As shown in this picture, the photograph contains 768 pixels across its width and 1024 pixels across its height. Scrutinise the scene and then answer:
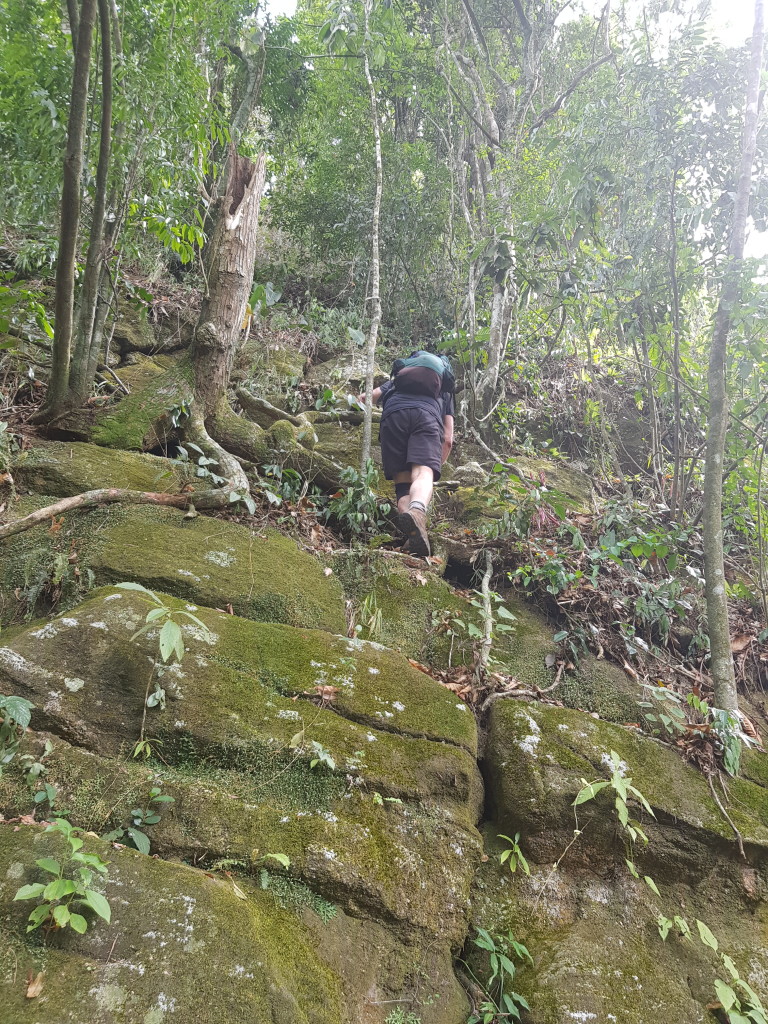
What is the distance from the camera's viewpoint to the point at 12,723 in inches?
93.7

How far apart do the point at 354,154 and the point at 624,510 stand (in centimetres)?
757

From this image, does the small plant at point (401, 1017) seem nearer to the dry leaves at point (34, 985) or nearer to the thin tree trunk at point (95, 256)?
the dry leaves at point (34, 985)

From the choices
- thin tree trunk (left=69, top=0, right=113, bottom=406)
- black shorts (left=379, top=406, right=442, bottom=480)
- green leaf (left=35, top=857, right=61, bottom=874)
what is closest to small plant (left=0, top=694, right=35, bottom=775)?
green leaf (left=35, top=857, right=61, bottom=874)

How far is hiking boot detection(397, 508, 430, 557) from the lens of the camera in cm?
499

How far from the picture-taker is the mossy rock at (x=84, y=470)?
406 cm

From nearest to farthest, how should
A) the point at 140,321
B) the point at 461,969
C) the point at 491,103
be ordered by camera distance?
the point at 461,969 → the point at 140,321 → the point at 491,103

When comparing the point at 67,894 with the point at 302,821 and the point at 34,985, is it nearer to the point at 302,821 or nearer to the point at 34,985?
the point at 34,985

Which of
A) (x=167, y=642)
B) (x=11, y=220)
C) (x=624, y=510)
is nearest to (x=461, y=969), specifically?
(x=167, y=642)

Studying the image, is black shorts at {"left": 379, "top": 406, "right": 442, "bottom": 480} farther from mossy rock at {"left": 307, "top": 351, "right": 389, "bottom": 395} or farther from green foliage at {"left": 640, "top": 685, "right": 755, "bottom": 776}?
green foliage at {"left": 640, "top": 685, "right": 755, "bottom": 776}

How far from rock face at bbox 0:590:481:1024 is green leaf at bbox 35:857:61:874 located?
0.35 feet

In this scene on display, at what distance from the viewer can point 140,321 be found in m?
7.20

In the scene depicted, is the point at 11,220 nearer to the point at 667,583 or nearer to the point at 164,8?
the point at 164,8

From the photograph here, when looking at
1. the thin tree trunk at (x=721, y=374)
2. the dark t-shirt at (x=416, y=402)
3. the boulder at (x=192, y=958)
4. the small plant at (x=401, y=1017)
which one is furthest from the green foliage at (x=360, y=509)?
the small plant at (x=401, y=1017)

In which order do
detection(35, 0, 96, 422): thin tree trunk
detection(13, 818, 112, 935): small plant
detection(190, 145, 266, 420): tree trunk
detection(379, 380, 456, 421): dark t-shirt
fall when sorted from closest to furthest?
1. detection(13, 818, 112, 935): small plant
2. detection(35, 0, 96, 422): thin tree trunk
3. detection(190, 145, 266, 420): tree trunk
4. detection(379, 380, 456, 421): dark t-shirt
